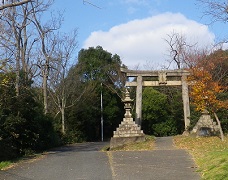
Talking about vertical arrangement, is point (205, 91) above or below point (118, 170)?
above

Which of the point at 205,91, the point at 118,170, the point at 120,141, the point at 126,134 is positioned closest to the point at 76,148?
the point at 120,141

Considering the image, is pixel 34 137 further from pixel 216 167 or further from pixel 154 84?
pixel 216 167

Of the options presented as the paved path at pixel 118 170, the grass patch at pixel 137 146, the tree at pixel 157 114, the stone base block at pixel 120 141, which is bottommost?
the paved path at pixel 118 170

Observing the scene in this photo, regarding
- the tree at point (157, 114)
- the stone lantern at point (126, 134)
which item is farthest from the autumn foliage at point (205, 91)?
the tree at point (157, 114)

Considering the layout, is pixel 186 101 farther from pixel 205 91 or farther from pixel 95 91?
pixel 95 91

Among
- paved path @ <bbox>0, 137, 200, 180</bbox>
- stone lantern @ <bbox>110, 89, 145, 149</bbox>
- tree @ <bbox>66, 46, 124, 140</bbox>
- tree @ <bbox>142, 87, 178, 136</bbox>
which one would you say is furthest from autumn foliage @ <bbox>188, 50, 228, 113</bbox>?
tree @ <bbox>66, 46, 124, 140</bbox>

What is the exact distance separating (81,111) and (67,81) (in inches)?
165

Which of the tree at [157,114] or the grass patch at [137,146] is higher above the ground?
the tree at [157,114]

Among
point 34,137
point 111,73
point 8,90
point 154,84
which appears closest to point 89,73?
point 111,73

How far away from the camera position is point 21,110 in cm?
2039

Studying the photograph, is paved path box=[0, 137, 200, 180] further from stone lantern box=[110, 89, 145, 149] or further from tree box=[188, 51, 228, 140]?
stone lantern box=[110, 89, 145, 149]

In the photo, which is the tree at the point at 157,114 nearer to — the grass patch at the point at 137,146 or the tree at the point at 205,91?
the grass patch at the point at 137,146

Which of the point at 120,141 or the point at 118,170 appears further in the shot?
the point at 120,141

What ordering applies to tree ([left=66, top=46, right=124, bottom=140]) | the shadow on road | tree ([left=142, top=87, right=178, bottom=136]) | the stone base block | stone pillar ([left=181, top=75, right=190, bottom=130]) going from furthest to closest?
tree ([left=142, top=87, right=178, bottom=136]) → tree ([left=66, top=46, right=124, bottom=140]) → stone pillar ([left=181, top=75, right=190, bottom=130]) → the shadow on road → the stone base block
